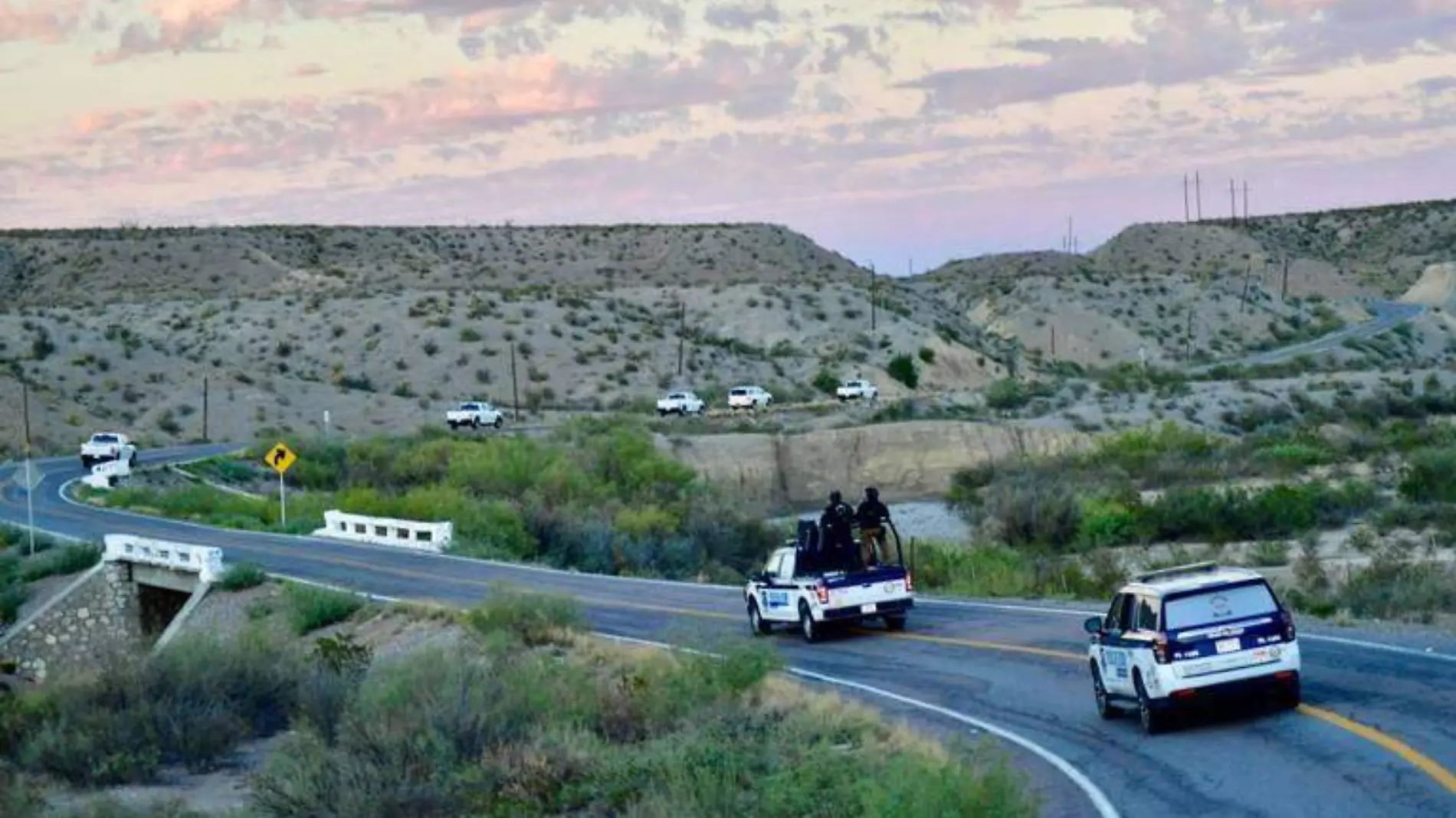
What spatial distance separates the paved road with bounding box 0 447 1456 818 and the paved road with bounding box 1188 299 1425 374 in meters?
74.6

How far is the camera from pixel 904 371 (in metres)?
108

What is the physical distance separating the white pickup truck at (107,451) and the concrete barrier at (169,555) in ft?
92.1

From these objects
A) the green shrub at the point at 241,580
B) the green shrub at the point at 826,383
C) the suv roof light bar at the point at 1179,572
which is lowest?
the green shrub at the point at 241,580

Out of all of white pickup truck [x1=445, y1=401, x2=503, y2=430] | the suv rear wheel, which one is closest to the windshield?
the suv rear wheel

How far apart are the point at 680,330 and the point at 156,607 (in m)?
75.8

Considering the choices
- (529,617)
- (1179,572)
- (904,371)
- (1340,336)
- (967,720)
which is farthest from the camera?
(1340,336)

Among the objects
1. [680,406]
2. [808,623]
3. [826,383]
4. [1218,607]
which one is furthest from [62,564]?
[826,383]

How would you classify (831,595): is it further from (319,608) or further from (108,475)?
(108,475)

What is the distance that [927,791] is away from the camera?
503 inches

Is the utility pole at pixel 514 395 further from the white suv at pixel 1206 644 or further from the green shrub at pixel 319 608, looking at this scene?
the white suv at pixel 1206 644

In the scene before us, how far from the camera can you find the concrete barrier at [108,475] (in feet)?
207

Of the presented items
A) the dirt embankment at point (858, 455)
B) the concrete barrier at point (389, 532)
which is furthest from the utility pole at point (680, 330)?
the concrete barrier at point (389, 532)

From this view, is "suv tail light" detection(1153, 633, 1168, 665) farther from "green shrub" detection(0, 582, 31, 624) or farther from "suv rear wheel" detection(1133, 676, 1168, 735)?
"green shrub" detection(0, 582, 31, 624)

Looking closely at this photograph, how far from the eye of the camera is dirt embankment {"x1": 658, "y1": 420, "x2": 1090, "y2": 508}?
7150cm
